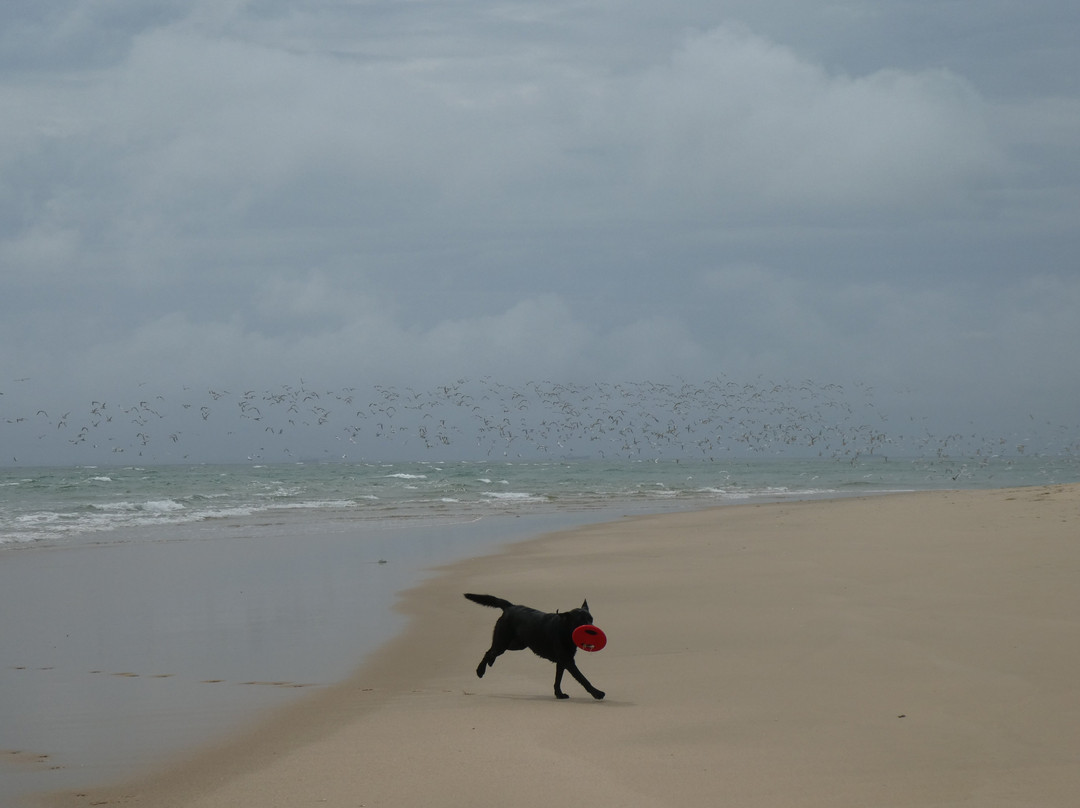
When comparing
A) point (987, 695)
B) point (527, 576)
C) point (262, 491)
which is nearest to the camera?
point (987, 695)

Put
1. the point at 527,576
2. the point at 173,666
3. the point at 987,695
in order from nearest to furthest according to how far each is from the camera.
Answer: the point at 987,695
the point at 173,666
the point at 527,576

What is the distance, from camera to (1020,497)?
23.3 metres

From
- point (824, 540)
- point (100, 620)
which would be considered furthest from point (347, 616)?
point (824, 540)

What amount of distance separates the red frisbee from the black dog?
0.48ft

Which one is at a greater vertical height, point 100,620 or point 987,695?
point 987,695

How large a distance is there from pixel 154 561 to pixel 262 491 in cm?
3082

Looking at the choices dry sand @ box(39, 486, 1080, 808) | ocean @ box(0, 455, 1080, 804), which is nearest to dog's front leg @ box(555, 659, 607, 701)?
dry sand @ box(39, 486, 1080, 808)

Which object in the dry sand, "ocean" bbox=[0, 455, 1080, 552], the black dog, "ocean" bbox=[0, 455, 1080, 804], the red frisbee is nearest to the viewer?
the dry sand

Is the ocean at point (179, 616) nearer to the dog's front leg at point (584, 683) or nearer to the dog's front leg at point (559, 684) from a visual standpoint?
the dog's front leg at point (559, 684)

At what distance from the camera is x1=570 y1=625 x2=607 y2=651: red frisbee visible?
6199 mm

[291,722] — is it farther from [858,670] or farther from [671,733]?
[858,670]

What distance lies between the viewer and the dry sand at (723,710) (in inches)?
181

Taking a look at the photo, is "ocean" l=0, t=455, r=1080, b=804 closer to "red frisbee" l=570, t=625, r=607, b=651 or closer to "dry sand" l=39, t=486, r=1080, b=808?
"dry sand" l=39, t=486, r=1080, b=808

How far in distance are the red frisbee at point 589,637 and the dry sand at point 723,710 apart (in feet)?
1.19
